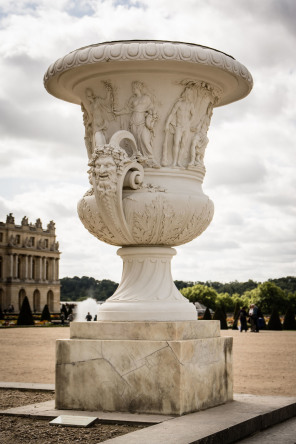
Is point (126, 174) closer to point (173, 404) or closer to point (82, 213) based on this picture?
point (82, 213)

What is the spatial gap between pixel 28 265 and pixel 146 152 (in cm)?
7994

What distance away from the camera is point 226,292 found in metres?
81.9

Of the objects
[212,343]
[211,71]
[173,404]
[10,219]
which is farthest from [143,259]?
[10,219]

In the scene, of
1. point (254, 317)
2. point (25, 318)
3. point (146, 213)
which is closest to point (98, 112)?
point (146, 213)

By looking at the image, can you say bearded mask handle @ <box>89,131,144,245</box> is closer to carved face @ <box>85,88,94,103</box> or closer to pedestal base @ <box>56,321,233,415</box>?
carved face @ <box>85,88,94,103</box>

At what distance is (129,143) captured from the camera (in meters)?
5.24

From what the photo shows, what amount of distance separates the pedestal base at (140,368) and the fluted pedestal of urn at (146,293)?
15 cm

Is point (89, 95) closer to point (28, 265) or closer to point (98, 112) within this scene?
point (98, 112)

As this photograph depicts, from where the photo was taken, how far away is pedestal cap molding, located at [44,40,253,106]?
4.98m

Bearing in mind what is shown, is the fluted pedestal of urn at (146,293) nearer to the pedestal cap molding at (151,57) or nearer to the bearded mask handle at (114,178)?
the bearded mask handle at (114,178)

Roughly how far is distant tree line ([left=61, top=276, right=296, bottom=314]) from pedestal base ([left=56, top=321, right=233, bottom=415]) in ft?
109

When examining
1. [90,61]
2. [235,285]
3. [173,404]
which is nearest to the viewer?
[173,404]

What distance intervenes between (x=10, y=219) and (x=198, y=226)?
80.2 metres

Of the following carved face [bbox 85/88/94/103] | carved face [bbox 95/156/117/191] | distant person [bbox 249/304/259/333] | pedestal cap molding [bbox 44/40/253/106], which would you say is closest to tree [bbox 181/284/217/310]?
distant person [bbox 249/304/259/333]
